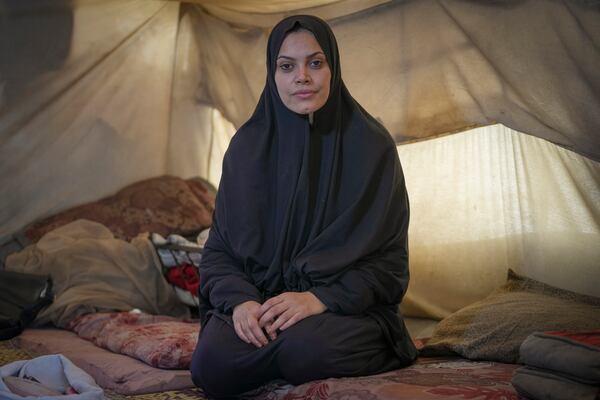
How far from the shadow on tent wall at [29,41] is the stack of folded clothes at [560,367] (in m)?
3.03

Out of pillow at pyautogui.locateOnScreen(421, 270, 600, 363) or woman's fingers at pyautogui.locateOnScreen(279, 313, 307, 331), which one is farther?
pillow at pyautogui.locateOnScreen(421, 270, 600, 363)

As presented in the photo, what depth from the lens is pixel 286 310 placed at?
2135 millimetres

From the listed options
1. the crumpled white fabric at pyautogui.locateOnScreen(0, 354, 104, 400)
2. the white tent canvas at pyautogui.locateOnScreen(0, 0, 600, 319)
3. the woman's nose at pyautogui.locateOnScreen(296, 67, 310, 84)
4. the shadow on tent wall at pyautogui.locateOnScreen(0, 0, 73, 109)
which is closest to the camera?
the crumpled white fabric at pyautogui.locateOnScreen(0, 354, 104, 400)

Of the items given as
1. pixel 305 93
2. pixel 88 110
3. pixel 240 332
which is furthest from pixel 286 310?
pixel 88 110

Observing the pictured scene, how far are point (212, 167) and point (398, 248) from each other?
2504mm

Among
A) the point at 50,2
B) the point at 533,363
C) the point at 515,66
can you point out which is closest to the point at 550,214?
the point at 515,66

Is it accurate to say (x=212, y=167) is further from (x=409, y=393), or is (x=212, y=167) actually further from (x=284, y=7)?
(x=409, y=393)

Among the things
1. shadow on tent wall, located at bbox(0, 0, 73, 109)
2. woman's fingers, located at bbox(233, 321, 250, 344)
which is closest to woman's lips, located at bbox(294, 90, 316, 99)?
woman's fingers, located at bbox(233, 321, 250, 344)

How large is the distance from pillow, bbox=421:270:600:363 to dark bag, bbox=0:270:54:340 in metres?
1.79

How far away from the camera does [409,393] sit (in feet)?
6.31

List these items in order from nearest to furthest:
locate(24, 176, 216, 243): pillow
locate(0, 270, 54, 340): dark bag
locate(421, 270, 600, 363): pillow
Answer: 1. locate(421, 270, 600, 363): pillow
2. locate(0, 270, 54, 340): dark bag
3. locate(24, 176, 216, 243): pillow

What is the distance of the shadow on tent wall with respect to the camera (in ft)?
13.1

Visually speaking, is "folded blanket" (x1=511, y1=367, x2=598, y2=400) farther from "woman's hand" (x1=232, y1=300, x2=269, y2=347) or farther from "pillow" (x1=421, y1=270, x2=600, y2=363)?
"woman's hand" (x1=232, y1=300, x2=269, y2=347)

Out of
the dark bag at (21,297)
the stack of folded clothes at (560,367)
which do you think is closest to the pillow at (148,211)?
the dark bag at (21,297)
